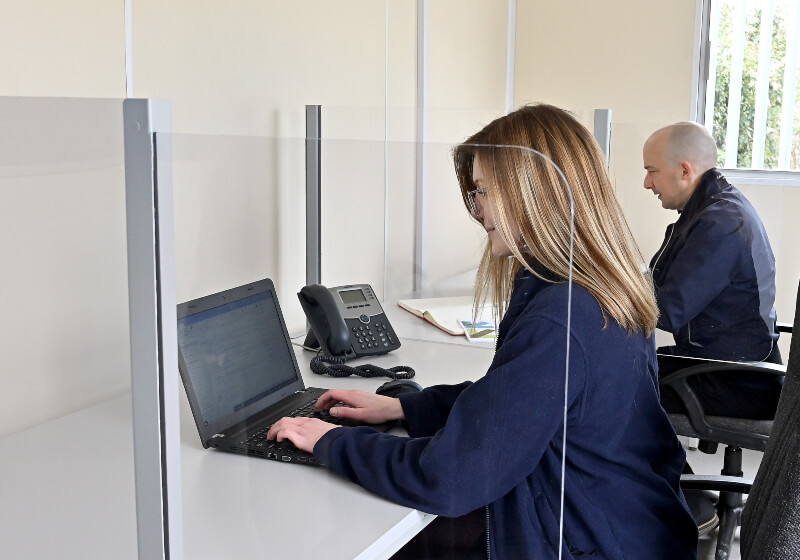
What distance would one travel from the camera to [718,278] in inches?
71.0

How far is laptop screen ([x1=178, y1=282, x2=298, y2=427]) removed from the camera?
0.92m

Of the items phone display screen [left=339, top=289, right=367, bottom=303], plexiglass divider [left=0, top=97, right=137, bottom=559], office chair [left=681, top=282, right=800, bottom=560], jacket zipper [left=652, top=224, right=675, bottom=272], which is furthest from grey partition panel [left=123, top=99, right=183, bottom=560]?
jacket zipper [left=652, top=224, right=675, bottom=272]

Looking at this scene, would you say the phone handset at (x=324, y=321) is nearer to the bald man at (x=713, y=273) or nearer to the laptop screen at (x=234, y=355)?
the laptop screen at (x=234, y=355)

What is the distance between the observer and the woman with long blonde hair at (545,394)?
1.11 metres

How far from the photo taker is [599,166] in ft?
3.91

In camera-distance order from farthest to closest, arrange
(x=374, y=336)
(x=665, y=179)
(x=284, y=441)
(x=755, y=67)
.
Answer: (x=755, y=67), (x=665, y=179), (x=374, y=336), (x=284, y=441)

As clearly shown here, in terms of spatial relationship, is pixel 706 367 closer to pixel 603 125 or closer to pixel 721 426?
pixel 721 426

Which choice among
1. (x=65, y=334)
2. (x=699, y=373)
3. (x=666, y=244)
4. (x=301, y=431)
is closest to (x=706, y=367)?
(x=699, y=373)

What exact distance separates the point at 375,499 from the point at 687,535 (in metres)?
0.48

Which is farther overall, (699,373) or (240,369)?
(699,373)

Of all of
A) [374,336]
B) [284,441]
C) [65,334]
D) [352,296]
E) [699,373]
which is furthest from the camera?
[699,373]

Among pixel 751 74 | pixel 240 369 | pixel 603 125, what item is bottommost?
pixel 240 369

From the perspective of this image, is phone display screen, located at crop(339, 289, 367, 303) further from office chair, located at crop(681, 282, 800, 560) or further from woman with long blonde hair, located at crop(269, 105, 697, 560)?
office chair, located at crop(681, 282, 800, 560)

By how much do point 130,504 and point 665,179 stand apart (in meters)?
1.37
